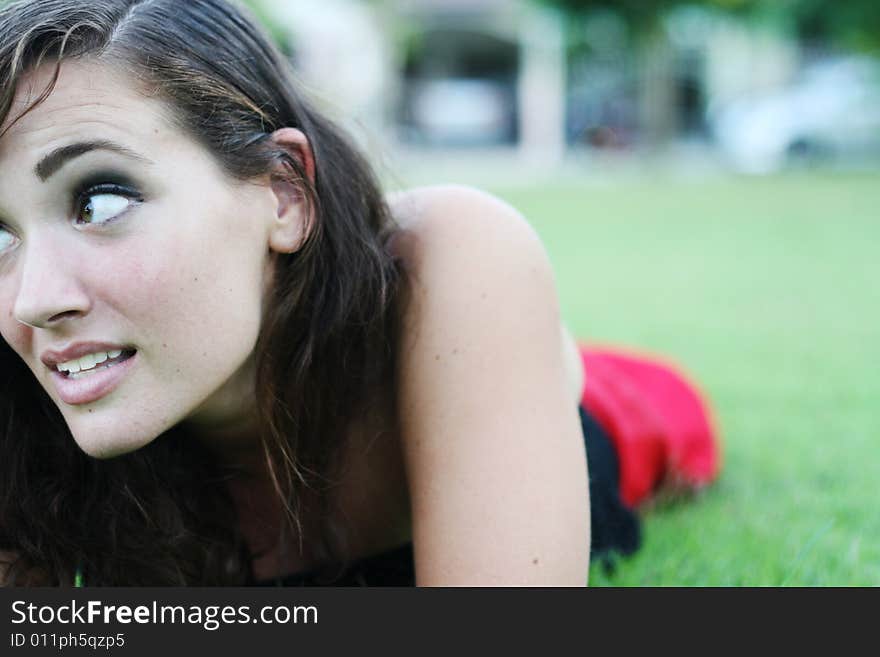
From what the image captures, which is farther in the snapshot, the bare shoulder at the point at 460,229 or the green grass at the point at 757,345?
the green grass at the point at 757,345

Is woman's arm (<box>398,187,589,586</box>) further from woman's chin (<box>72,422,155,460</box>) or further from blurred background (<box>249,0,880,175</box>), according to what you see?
blurred background (<box>249,0,880,175</box>)

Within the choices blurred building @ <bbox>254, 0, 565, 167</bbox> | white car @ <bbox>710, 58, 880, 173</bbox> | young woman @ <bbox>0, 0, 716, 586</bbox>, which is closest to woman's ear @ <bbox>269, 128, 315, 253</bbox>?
young woman @ <bbox>0, 0, 716, 586</bbox>

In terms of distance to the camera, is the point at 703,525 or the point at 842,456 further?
the point at 842,456

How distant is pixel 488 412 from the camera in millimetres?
1951

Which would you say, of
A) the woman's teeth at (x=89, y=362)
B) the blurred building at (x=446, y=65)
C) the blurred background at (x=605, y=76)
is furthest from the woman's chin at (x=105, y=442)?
the blurred building at (x=446, y=65)

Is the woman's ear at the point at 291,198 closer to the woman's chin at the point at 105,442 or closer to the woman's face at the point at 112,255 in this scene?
the woman's face at the point at 112,255

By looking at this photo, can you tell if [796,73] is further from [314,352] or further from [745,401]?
[314,352]

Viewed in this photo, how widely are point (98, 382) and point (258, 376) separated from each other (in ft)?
1.09

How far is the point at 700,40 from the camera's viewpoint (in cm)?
2823

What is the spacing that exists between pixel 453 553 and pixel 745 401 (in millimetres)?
2964

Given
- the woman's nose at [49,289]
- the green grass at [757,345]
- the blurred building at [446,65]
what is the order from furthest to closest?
the blurred building at [446,65]
the green grass at [757,345]
the woman's nose at [49,289]

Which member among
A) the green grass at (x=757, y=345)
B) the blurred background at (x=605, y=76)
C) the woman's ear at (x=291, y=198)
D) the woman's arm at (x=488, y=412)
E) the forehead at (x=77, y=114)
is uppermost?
the blurred background at (x=605, y=76)

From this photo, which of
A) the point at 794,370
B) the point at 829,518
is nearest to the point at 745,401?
the point at 794,370

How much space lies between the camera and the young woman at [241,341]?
175 centimetres
